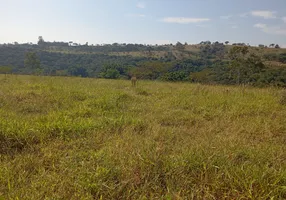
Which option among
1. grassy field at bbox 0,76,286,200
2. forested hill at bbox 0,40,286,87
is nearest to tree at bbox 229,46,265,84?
forested hill at bbox 0,40,286,87

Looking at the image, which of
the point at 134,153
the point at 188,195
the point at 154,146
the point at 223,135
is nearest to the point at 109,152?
the point at 134,153

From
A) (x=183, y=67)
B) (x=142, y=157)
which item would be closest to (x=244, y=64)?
(x=183, y=67)

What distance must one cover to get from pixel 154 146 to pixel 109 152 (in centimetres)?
55

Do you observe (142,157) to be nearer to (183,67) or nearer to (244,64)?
(244,64)

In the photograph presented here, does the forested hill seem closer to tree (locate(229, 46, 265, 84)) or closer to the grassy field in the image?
tree (locate(229, 46, 265, 84))

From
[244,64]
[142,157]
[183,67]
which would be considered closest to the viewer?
[142,157]

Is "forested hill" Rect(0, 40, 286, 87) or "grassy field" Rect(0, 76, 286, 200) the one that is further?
"forested hill" Rect(0, 40, 286, 87)

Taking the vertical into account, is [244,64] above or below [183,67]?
above

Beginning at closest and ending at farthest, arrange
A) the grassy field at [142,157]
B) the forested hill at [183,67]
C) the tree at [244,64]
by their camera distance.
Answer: the grassy field at [142,157]
the forested hill at [183,67]
the tree at [244,64]

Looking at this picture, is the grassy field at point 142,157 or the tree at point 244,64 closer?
the grassy field at point 142,157

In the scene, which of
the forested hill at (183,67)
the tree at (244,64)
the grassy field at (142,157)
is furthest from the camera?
the tree at (244,64)

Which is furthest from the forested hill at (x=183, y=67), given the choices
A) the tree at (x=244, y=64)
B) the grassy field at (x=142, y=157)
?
the grassy field at (x=142, y=157)

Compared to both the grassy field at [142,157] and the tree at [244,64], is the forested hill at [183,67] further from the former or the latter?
the grassy field at [142,157]

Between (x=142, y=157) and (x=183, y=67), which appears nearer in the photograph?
(x=142, y=157)
